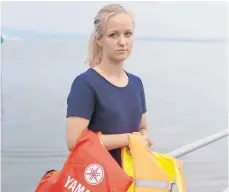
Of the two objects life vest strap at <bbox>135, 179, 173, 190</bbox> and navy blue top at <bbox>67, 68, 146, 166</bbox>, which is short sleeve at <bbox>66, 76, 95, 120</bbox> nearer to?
navy blue top at <bbox>67, 68, 146, 166</bbox>

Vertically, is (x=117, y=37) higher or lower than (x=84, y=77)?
higher

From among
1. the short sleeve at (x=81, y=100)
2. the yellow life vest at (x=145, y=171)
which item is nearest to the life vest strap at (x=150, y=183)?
the yellow life vest at (x=145, y=171)

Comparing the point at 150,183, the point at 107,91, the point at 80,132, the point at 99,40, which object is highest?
the point at 99,40

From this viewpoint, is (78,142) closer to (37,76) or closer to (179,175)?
(179,175)

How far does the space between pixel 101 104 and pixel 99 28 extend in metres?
0.19

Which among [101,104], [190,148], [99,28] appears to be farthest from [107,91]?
[190,148]

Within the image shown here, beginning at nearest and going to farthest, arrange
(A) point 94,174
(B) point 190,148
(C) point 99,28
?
(A) point 94,174 → (C) point 99,28 → (B) point 190,148

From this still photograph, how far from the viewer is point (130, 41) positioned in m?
1.42

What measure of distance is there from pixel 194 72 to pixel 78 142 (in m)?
9.85

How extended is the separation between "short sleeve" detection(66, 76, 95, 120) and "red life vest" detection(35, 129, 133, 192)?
61 millimetres

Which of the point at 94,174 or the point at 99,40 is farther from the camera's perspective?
the point at 99,40

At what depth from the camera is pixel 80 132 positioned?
137 cm

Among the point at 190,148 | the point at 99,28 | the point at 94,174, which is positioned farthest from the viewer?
the point at 190,148

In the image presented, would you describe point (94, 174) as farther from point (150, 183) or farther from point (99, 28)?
point (99, 28)
